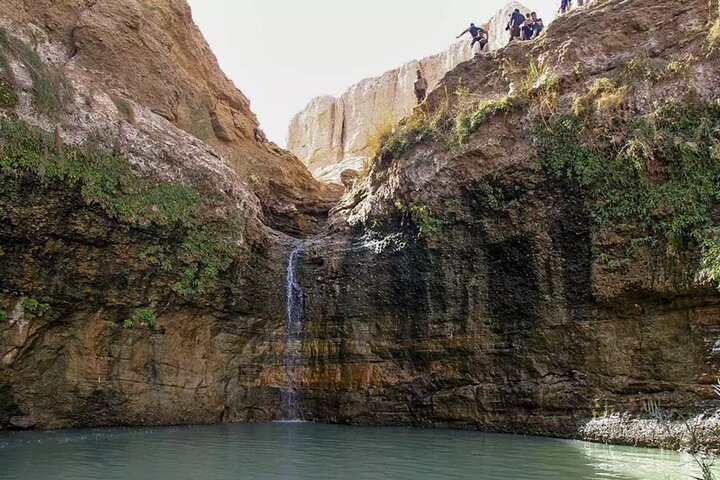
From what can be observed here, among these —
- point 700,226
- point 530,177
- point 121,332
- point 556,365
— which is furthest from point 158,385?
point 700,226

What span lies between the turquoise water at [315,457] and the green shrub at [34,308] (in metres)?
2.17

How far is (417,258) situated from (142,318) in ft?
20.6

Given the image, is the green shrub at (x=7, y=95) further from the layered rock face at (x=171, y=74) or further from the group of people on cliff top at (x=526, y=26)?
the group of people on cliff top at (x=526, y=26)

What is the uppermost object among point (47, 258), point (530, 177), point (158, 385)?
point (530, 177)

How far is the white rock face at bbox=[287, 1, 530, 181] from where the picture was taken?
35.2 meters

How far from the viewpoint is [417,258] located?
1347cm

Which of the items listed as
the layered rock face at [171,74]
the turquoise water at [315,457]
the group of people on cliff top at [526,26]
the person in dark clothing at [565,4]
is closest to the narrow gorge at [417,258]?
the layered rock face at [171,74]

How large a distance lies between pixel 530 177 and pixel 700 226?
11.1ft

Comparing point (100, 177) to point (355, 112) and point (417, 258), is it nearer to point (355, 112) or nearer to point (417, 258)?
point (417, 258)

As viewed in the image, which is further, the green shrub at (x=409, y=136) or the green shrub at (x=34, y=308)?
the green shrub at (x=409, y=136)

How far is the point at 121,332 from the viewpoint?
12.1 m

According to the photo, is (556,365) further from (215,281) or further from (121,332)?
(121,332)

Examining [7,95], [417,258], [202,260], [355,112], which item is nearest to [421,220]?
[417,258]

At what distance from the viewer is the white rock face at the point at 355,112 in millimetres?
35250
